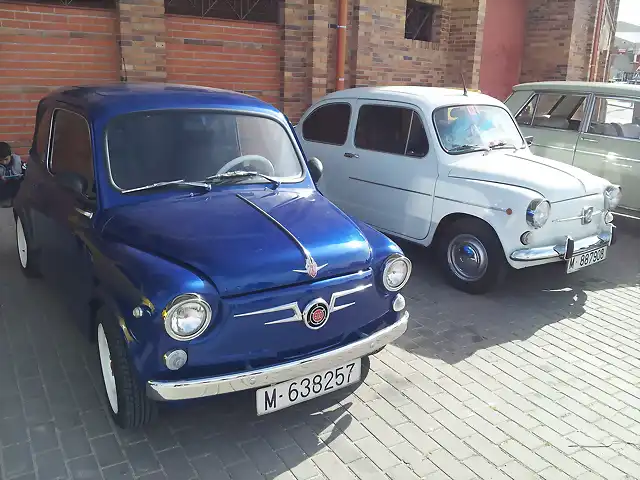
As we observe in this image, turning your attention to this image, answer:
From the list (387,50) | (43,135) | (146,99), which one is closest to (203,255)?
(146,99)

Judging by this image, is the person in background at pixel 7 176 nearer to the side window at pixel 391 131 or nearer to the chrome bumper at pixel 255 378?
the side window at pixel 391 131

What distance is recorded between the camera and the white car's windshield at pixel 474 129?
5.69 m

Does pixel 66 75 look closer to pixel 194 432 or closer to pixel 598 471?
pixel 194 432

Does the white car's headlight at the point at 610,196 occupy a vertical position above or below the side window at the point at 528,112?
below

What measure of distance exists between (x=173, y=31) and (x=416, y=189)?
176 inches

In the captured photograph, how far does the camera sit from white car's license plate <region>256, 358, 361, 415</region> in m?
2.95

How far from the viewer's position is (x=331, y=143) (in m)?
6.60

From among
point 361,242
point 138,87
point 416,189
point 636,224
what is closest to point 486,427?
point 361,242

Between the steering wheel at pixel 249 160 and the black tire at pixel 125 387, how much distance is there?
1.24 m

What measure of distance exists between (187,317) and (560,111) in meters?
7.16

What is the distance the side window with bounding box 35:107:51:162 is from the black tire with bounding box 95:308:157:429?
1.99 metres

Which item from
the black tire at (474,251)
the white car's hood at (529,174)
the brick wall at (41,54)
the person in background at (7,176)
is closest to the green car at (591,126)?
the white car's hood at (529,174)

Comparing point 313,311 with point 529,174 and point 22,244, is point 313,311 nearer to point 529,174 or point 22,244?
point 529,174

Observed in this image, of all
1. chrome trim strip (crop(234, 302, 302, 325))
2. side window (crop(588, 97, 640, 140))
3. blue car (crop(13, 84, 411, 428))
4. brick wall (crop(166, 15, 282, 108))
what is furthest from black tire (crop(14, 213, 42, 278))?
side window (crop(588, 97, 640, 140))
